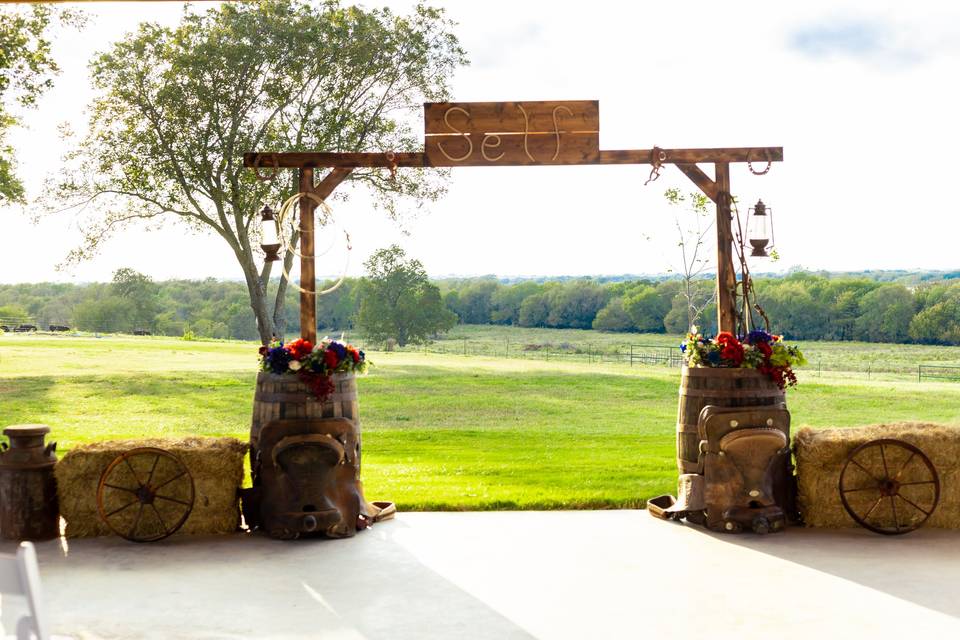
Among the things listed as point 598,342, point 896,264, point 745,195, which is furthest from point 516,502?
point 598,342

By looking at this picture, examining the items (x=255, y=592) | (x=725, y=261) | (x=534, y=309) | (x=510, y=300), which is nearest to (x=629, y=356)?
(x=534, y=309)

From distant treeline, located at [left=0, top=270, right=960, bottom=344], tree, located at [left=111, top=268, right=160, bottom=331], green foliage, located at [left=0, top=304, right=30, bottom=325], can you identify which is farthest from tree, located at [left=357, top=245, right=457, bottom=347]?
green foliage, located at [left=0, top=304, right=30, bottom=325]

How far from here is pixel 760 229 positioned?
6477 mm

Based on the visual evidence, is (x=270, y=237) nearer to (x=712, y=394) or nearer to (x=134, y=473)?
(x=134, y=473)

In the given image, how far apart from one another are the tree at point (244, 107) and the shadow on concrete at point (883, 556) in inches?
488

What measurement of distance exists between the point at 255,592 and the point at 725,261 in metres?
3.66

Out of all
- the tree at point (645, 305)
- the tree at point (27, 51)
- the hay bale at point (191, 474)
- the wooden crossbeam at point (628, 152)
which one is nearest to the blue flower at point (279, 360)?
the hay bale at point (191, 474)

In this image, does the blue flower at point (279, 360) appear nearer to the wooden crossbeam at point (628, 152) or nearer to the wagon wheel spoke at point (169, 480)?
the wagon wheel spoke at point (169, 480)

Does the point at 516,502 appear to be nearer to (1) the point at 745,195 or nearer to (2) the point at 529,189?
(1) the point at 745,195

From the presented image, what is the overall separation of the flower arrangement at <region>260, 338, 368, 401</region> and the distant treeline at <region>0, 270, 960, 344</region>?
53.6 feet

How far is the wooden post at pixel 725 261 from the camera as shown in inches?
259

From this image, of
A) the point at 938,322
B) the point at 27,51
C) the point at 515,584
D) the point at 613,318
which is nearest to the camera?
the point at 515,584

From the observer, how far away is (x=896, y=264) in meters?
25.6

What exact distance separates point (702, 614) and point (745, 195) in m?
14.1
